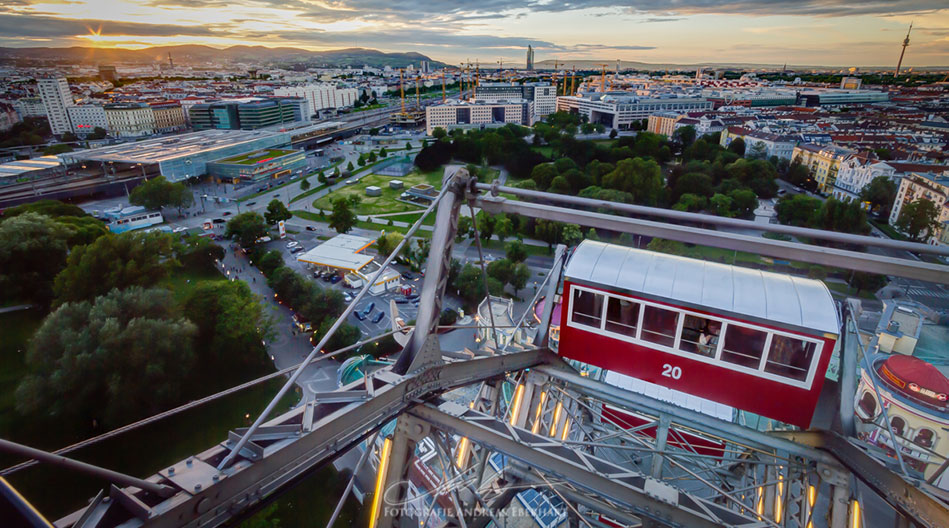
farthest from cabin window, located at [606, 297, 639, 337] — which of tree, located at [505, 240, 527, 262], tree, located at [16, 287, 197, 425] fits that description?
tree, located at [505, 240, 527, 262]

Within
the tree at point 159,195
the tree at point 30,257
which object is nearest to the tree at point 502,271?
the tree at point 30,257

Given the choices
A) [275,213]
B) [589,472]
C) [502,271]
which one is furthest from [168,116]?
[589,472]

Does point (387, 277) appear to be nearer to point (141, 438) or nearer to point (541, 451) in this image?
point (141, 438)

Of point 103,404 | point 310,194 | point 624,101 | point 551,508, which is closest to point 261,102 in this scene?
point 310,194

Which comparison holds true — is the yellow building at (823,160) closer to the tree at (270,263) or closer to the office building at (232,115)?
the tree at (270,263)

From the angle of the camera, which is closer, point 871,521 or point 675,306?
point 675,306
